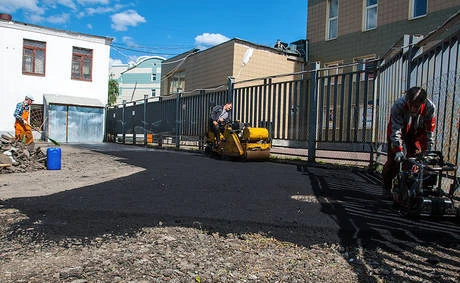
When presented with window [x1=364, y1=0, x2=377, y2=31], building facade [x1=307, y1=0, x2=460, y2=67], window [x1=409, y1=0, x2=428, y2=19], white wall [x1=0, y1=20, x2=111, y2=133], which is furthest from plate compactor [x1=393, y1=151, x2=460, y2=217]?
white wall [x1=0, y1=20, x2=111, y2=133]

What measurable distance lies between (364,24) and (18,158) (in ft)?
49.6

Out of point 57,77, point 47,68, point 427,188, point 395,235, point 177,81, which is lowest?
point 395,235

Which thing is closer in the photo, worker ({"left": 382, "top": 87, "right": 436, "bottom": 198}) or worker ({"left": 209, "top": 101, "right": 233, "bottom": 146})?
worker ({"left": 382, "top": 87, "right": 436, "bottom": 198})

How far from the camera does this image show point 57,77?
79.5 ft

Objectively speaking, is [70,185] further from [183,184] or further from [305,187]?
[305,187]

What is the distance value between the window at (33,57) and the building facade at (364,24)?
1693 cm

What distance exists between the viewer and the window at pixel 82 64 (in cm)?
2512

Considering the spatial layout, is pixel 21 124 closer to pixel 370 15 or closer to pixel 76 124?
pixel 76 124

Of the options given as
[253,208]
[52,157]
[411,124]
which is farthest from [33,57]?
[411,124]

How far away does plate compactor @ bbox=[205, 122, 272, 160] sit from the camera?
9211 mm

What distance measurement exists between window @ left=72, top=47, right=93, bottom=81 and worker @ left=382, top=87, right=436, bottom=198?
2440 cm

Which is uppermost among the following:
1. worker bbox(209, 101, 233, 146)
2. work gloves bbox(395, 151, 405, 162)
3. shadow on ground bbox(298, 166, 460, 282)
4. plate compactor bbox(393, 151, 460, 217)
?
worker bbox(209, 101, 233, 146)

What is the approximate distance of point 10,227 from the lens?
148 inches

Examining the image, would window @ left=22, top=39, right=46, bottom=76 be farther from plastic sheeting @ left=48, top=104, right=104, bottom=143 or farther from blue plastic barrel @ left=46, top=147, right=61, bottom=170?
blue plastic barrel @ left=46, top=147, right=61, bottom=170
